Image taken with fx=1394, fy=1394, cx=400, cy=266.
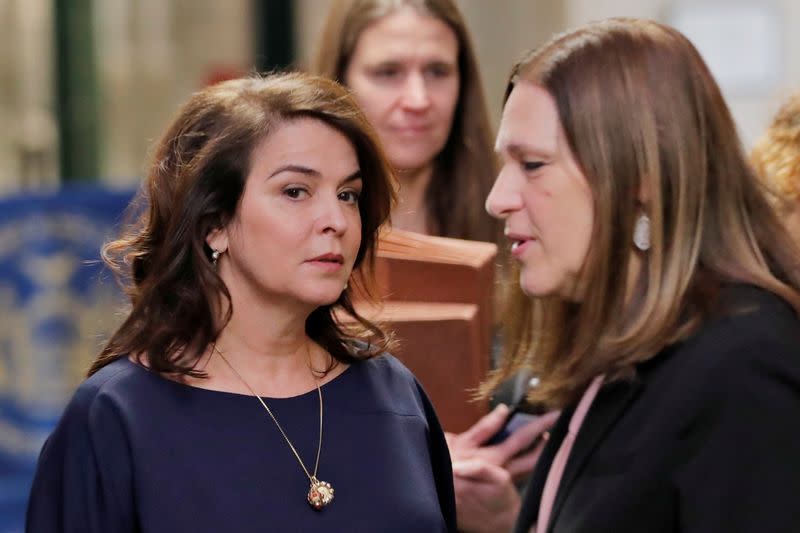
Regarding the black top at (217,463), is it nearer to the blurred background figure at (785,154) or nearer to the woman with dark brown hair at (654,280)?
the woman with dark brown hair at (654,280)

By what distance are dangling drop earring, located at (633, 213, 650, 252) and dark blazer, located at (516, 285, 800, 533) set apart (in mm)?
147

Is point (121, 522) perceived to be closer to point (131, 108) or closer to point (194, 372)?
point (194, 372)

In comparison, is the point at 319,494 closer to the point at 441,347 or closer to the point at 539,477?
the point at 539,477

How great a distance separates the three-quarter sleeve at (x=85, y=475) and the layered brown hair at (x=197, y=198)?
0.45 ft

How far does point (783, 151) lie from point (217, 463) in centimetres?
148

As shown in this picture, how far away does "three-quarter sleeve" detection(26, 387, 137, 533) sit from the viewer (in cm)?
224

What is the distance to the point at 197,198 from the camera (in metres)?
2.44

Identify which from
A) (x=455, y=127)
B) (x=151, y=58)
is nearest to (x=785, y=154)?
(x=455, y=127)

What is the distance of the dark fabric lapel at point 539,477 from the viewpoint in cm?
245

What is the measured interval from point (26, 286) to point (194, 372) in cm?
299

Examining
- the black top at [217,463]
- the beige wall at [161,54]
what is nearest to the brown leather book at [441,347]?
the black top at [217,463]

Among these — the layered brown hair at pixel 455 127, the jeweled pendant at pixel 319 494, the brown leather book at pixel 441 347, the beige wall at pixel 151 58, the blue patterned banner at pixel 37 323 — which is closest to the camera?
the jeweled pendant at pixel 319 494

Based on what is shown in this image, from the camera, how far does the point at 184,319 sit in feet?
7.95

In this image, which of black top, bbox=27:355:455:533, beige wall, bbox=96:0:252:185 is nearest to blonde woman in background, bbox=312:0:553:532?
black top, bbox=27:355:455:533
